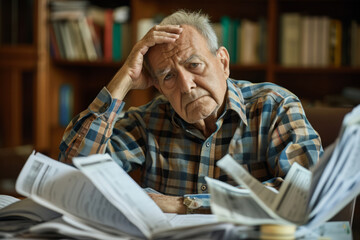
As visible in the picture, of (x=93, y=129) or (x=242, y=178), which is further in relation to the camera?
(x=93, y=129)

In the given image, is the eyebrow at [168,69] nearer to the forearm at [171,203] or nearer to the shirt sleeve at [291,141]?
the shirt sleeve at [291,141]

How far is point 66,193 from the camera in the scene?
2.64ft

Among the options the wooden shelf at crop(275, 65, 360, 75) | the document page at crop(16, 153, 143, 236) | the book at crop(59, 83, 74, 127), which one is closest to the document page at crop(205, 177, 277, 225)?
the document page at crop(16, 153, 143, 236)

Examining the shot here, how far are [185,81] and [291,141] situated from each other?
0.33 meters

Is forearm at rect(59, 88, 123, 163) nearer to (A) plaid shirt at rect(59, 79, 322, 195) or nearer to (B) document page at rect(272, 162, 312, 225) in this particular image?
(A) plaid shirt at rect(59, 79, 322, 195)

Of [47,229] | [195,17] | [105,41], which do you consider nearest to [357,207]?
[195,17]

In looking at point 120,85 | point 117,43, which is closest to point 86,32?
point 117,43

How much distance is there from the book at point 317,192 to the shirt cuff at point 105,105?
631mm

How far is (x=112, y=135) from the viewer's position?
1451mm

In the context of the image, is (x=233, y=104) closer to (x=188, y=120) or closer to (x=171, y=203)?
(x=188, y=120)

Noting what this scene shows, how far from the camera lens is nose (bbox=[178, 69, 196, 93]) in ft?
4.25

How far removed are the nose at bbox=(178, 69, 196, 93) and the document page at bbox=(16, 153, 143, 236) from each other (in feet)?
1.72

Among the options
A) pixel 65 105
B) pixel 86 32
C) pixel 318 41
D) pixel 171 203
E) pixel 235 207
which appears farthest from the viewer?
pixel 65 105

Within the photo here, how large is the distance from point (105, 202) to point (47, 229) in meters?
0.12
